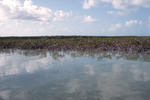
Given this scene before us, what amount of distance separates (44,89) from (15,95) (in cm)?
71

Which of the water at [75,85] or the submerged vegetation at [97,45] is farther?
the submerged vegetation at [97,45]

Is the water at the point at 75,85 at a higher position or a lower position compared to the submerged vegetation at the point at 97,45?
lower

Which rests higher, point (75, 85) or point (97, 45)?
point (97, 45)

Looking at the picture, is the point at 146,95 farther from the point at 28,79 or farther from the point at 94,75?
the point at 28,79

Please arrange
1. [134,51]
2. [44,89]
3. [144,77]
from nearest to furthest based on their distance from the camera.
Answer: [44,89]
[144,77]
[134,51]

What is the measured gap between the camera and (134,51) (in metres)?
10.3


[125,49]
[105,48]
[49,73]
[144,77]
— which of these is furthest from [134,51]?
[49,73]

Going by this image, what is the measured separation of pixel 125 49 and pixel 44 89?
792cm

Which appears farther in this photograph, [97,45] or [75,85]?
[97,45]

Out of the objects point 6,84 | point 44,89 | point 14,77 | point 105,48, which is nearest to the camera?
point 44,89

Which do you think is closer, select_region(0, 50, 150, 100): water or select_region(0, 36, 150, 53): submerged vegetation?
select_region(0, 50, 150, 100): water

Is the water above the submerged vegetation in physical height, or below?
below

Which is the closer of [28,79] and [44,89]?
[44,89]

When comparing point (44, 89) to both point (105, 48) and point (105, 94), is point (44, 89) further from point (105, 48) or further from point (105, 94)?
point (105, 48)
